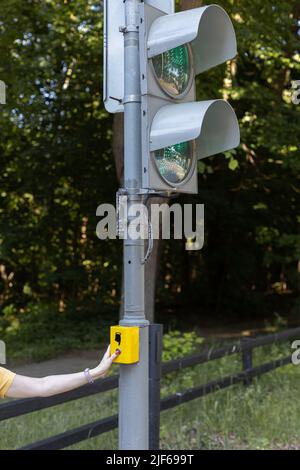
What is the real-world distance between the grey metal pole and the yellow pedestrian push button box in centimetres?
5

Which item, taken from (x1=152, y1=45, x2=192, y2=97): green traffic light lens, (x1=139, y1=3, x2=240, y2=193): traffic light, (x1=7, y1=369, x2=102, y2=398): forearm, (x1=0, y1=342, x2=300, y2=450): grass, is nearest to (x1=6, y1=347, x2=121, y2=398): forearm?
(x1=7, y1=369, x2=102, y2=398): forearm

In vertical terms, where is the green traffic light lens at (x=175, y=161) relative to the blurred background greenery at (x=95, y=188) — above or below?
below

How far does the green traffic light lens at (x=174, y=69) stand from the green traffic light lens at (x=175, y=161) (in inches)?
9.9

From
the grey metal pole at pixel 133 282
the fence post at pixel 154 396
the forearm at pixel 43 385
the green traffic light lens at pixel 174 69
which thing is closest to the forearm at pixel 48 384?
the forearm at pixel 43 385

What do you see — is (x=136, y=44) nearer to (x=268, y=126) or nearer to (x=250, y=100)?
(x=268, y=126)

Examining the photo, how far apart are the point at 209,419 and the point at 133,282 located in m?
3.74

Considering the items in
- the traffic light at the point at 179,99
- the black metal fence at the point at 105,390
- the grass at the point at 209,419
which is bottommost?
the grass at the point at 209,419

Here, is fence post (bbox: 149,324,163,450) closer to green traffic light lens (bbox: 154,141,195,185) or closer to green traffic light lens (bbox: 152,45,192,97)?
green traffic light lens (bbox: 154,141,195,185)

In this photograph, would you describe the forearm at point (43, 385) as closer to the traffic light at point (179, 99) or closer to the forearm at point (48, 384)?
the forearm at point (48, 384)

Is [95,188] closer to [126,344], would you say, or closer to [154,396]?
[154,396]

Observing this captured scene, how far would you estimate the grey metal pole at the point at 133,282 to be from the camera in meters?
2.62

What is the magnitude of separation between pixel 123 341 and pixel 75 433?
2.15m

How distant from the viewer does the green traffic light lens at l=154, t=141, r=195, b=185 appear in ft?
8.66

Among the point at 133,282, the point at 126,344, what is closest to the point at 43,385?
the point at 126,344
